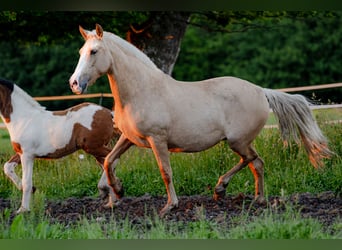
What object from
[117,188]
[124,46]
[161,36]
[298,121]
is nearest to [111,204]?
[117,188]

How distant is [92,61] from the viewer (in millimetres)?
8023

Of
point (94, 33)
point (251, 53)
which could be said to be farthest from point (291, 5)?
point (251, 53)

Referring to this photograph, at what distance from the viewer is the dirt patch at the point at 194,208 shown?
327 inches

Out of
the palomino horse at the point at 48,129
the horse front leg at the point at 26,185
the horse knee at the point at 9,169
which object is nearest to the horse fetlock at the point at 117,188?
the palomino horse at the point at 48,129

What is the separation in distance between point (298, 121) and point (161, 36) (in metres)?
5.07

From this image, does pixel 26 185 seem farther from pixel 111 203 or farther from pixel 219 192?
pixel 219 192

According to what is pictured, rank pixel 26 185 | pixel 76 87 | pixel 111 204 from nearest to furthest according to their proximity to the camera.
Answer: pixel 76 87 → pixel 26 185 → pixel 111 204

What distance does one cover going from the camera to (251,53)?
29.0m

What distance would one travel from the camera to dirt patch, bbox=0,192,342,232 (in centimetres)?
830

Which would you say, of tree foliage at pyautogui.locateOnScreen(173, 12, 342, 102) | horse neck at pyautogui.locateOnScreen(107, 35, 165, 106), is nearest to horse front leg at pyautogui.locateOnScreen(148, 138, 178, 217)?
horse neck at pyautogui.locateOnScreen(107, 35, 165, 106)

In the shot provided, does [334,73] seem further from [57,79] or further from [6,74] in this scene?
[6,74]

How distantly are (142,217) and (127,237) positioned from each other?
136 cm

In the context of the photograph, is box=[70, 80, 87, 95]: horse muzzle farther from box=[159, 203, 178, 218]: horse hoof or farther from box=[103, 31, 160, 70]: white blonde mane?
box=[159, 203, 178, 218]: horse hoof

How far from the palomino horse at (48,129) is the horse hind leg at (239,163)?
1211 millimetres
